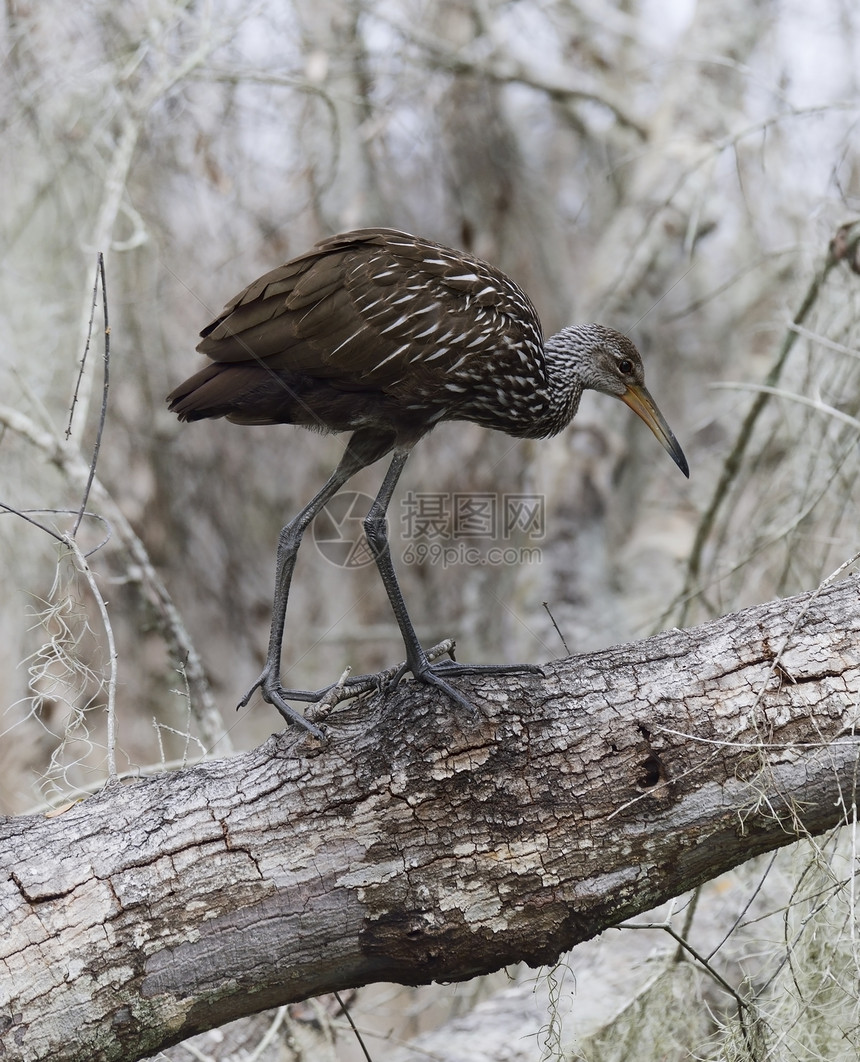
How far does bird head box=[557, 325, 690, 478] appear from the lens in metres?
3.53

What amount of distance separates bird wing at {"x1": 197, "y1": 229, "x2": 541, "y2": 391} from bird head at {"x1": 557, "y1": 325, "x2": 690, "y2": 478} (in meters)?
0.65

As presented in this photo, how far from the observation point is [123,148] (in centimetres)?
397

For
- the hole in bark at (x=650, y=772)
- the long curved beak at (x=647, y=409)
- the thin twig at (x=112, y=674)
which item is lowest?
the hole in bark at (x=650, y=772)

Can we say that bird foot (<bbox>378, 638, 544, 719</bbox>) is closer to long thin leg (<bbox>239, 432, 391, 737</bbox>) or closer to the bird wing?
long thin leg (<bbox>239, 432, 391, 737</bbox>)

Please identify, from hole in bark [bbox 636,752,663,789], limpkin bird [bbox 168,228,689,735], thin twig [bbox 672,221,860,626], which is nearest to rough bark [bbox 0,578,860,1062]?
hole in bark [bbox 636,752,663,789]

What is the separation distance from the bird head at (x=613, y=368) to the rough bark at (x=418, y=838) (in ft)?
4.32

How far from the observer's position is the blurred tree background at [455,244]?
3.95 metres

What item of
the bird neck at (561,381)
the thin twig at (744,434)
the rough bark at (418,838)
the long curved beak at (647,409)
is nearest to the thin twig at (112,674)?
the rough bark at (418,838)

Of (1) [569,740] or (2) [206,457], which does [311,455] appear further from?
(1) [569,740]

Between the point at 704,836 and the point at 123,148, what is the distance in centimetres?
331

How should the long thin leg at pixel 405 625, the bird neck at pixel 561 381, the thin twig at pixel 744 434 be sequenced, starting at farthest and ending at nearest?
the thin twig at pixel 744 434 < the bird neck at pixel 561 381 < the long thin leg at pixel 405 625

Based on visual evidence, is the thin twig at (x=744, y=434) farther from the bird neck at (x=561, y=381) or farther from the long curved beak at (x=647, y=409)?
the bird neck at (x=561, y=381)

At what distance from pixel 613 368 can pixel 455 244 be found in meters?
3.66

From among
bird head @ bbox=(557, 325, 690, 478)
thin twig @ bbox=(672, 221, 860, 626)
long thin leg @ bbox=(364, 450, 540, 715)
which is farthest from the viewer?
thin twig @ bbox=(672, 221, 860, 626)
